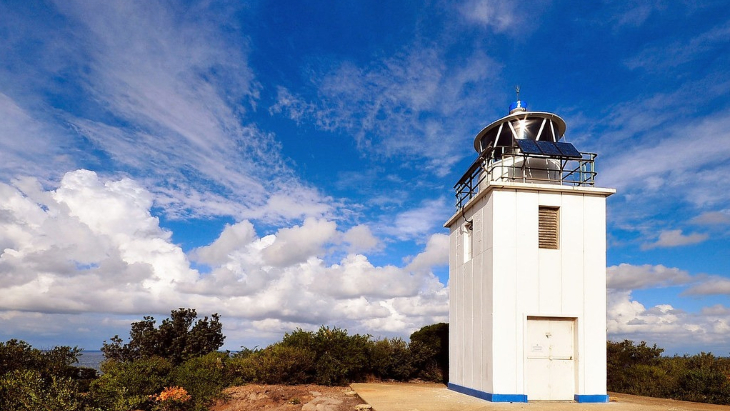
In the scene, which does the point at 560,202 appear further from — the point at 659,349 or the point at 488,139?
the point at 659,349

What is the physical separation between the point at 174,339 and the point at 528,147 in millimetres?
18778

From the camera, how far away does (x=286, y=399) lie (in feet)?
45.3

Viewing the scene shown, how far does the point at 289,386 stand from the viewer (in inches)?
621

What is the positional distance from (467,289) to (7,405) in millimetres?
11899

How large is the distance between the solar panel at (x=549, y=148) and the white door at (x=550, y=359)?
4.43 m

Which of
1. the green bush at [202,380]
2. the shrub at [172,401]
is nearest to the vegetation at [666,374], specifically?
the green bush at [202,380]

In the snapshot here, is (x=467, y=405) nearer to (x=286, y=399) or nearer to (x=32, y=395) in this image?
(x=286, y=399)

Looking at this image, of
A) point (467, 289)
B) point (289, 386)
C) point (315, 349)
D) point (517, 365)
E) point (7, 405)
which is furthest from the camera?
point (315, 349)

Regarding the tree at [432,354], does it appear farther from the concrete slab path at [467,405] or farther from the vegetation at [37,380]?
the vegetation at [37,380]

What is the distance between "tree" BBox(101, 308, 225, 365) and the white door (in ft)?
53.0

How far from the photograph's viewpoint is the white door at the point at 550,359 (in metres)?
12.6

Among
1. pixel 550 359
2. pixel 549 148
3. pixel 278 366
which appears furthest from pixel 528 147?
pixel 278 366

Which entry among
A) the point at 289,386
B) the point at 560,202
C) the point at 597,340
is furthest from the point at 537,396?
the point at 289,386

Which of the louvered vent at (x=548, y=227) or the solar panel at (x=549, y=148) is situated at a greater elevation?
the solar panel at (x=549, y=148)
